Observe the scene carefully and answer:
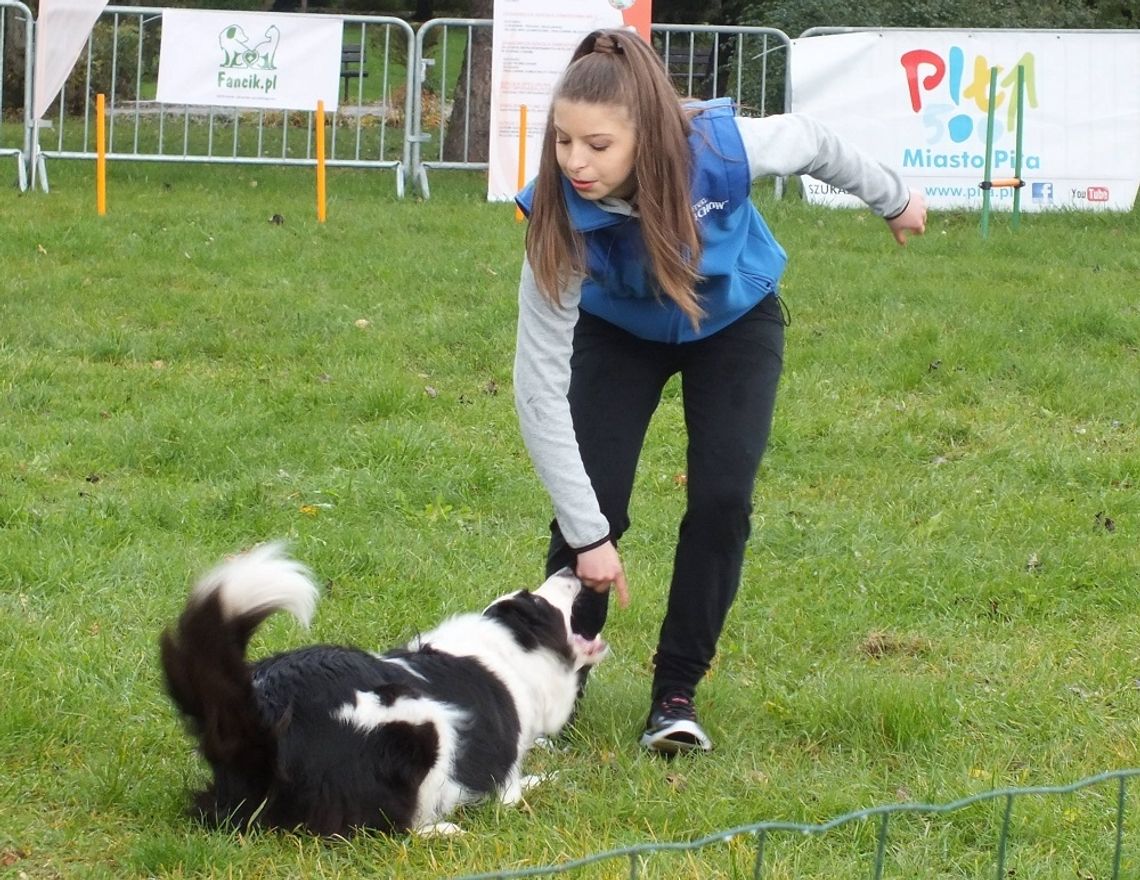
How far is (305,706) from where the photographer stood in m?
3.40

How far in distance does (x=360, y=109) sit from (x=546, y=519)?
1028 centimetres

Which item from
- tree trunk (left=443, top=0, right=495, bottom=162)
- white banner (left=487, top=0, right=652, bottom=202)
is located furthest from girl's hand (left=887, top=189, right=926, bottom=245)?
tree trunk (left=443, top=0, right=495, bottom=162)

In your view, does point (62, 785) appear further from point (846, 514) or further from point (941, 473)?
point (941, 473)

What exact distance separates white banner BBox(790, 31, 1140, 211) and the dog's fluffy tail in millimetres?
10305

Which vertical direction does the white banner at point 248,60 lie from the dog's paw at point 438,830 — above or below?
above

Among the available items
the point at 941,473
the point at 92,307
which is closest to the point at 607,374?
the point at 941,473

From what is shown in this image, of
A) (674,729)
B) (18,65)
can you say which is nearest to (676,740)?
(674,729)

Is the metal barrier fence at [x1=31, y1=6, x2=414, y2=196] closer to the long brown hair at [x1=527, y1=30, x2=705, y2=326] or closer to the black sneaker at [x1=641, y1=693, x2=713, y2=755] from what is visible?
the black sneaker at [x1=641, y1=693, x2=713, y2=755]

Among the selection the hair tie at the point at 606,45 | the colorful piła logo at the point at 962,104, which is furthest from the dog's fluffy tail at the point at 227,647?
the colorful piła logo at the point at 962,104

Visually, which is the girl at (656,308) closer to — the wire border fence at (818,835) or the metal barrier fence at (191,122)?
the wire border fence at (818,835)

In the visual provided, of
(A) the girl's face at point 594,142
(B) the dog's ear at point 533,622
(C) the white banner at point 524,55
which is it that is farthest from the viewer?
(C) the white banner at point 524,55

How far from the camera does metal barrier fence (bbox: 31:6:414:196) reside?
1360 cm

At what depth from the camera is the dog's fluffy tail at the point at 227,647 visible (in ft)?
10.3

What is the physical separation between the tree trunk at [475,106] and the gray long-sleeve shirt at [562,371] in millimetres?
11192
